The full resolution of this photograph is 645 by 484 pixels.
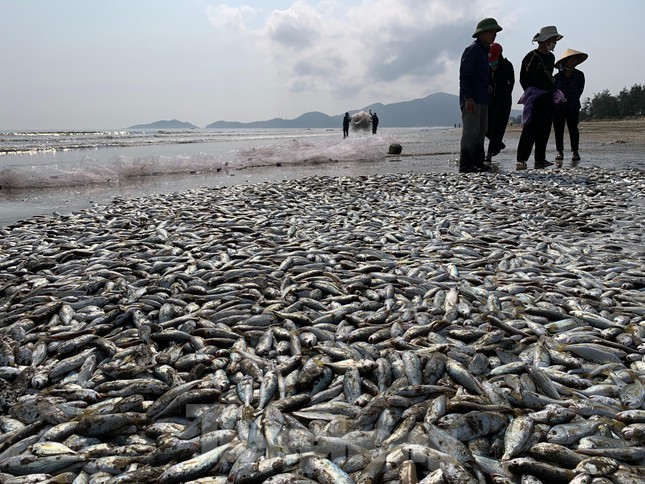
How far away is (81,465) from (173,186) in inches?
522

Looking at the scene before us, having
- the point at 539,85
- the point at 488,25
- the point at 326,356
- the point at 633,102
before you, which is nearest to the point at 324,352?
the point at 326,356

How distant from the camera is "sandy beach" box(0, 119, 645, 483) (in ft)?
8.33

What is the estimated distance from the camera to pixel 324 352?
3.55 metres

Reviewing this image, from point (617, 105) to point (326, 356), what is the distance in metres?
63.8

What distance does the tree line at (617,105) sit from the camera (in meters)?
50.6

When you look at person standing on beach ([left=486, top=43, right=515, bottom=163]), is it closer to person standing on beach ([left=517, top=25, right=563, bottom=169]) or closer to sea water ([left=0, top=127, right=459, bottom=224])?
person standing on beach ([left=517, top=25, right=563, bottom=169])

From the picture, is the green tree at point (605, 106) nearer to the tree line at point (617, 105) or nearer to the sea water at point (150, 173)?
the tree line at point (617, 105)

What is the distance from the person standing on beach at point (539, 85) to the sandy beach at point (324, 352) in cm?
753

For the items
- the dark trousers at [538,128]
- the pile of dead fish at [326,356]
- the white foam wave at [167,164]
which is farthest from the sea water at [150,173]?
the pile of dead fish at [326,356]

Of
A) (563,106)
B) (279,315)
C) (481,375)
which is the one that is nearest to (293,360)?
(279,315)

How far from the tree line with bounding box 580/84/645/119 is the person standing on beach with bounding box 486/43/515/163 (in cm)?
4710

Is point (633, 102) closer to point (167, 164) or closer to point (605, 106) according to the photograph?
point (605, 106)

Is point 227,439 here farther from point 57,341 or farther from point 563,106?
point 563,106

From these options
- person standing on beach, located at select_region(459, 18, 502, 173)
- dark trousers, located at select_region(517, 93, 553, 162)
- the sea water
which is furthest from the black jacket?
the sea water
